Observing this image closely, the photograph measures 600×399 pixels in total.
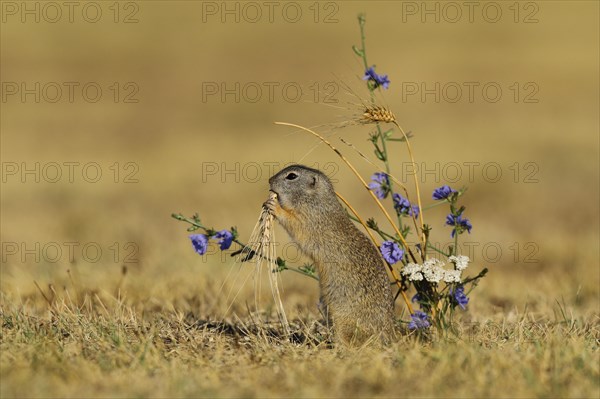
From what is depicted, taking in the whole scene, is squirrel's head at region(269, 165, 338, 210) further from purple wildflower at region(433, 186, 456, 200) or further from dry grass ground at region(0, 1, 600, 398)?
purple wildflower at region(433, 186, 456, 200)

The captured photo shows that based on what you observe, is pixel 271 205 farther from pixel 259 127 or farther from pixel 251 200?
pixel 259 127

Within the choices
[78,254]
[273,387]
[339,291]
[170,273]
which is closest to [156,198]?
[78,254]

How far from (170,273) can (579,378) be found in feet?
16.1

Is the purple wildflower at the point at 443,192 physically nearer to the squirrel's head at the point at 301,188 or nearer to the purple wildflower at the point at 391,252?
the purple wildflower at the point at 391,252

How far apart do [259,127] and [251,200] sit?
8.46 m

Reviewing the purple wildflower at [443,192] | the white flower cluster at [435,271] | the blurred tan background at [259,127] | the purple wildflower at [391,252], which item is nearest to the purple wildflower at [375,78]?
the blurred tan background at [259,127]

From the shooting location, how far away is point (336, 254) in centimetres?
612

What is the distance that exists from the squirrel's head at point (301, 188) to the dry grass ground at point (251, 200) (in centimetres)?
65

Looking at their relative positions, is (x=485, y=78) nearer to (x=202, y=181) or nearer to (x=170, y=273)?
(x=202, y=181)

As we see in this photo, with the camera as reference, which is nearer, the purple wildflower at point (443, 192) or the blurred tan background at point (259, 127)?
the purple wildflower at point (443, 192)

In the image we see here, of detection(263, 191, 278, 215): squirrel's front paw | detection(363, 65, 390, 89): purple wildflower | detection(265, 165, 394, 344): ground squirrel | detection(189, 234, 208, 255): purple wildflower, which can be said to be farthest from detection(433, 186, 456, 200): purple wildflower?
detection(189, 234, 208, 255): purple wildflower

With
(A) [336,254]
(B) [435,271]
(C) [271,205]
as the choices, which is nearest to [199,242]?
(C) [271,205]

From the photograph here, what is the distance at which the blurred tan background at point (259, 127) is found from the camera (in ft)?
32.7

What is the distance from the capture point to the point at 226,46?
30.9m
